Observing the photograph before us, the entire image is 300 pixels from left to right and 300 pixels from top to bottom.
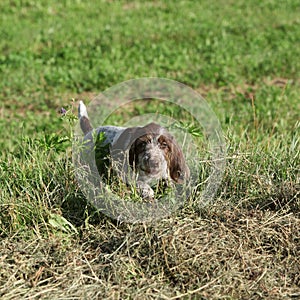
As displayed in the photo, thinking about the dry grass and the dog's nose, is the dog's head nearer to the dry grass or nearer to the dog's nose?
the dog's nose

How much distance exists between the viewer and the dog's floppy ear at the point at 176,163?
3662mm

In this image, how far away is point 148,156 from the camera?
350 centimetres

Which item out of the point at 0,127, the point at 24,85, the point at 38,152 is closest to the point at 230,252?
the point at 38,152

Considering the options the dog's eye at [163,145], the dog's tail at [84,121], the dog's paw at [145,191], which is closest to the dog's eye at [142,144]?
the dog's eye at [163,145]

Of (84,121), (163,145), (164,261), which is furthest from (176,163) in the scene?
(84,121)

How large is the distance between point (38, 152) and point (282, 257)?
1965 mm

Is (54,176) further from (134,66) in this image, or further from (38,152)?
(134,66)

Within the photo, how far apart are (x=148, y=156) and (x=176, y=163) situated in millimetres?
301

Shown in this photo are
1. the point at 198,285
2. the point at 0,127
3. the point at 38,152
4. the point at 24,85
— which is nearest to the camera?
the point at 198,285

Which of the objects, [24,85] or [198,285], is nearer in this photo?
[198,285]

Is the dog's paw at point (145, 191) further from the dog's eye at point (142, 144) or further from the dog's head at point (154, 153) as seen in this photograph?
the dog's eye at point (142, 144)

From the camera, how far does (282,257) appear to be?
12.0ft

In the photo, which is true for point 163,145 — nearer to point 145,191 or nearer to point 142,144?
point 142,144

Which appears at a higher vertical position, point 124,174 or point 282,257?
point 124,174
